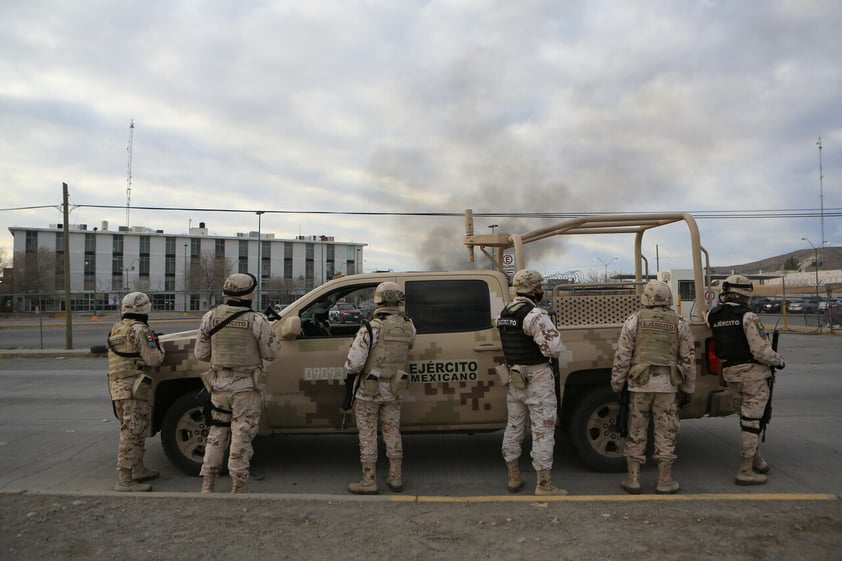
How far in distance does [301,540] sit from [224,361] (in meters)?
1.51

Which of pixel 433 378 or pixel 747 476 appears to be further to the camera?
pixel 433 378

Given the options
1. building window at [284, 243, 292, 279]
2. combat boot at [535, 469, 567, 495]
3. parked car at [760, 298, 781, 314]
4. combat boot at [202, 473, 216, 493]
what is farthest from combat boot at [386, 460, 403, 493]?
building window at [284, 243, 292, 279]

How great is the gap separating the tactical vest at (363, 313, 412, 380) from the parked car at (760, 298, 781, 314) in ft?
142

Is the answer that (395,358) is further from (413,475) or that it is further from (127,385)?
(127,385)

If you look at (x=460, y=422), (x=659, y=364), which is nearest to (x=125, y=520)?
(x=460, y=422)

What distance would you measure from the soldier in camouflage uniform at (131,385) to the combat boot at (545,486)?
3.03 m

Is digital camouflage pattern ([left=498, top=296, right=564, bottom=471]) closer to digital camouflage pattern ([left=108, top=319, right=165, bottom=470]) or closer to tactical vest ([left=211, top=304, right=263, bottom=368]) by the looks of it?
tactical vest ([left=211, top=304, right=263, bottom=368])

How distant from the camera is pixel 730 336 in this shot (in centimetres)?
463

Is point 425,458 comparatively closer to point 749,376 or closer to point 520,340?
point 520,340

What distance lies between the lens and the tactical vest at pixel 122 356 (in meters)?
4.66

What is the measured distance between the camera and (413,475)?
499cm

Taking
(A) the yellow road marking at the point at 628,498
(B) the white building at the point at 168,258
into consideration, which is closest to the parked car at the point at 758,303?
(B) the white building at the point at 168,258

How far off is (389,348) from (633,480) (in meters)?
2.07

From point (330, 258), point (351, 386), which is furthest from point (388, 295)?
point (330, 258)
